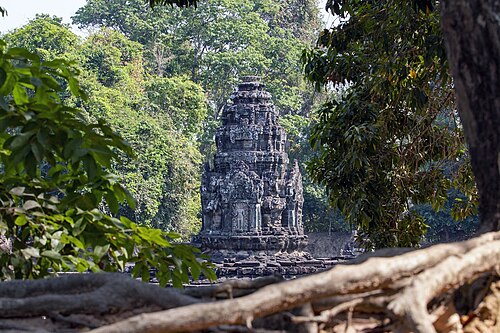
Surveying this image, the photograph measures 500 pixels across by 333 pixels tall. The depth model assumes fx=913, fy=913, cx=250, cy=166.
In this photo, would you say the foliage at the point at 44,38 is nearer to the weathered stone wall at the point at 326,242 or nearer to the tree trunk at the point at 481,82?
the weathered stone wall at the point at 326,242

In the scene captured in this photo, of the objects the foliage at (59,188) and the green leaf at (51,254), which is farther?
the green leaf at (51,254)

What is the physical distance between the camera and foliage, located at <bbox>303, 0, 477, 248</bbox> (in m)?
8.72

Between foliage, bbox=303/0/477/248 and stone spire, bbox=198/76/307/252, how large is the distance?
648 inches

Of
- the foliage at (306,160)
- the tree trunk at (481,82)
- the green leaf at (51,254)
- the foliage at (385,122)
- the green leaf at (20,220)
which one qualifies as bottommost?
the green leaf at (51,254)

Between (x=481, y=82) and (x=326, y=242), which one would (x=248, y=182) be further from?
(x=481, y=82)

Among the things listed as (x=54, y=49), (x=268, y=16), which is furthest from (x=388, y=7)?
(x=268, y=16)

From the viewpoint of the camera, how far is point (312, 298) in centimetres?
290

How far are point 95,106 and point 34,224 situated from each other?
31.0 metres

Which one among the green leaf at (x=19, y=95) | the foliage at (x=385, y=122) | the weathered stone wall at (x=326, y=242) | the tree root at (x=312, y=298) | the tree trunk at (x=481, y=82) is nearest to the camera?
Result: the tree root at (x=312, y=298)

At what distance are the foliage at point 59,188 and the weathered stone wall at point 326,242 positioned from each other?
35.2 meters

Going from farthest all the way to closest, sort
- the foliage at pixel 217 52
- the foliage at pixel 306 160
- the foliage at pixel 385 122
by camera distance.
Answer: the foliage at pixel 217 52, the foliage at pixel 306 160, the foliage at pixel 385 122

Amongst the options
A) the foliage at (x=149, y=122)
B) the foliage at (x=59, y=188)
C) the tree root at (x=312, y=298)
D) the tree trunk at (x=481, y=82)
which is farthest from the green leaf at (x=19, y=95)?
the foliage at (x=149, y=122)

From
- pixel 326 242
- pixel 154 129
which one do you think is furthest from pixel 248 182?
pixel 326 242

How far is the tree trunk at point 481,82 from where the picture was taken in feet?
11.7
